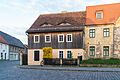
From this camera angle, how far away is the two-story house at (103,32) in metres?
36.8

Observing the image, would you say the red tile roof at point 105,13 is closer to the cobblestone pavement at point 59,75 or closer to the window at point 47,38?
the window at point 47,38

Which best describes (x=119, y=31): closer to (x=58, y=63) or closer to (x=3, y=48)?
(x=58, y=63)

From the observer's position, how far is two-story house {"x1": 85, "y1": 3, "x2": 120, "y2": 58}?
36781 mm

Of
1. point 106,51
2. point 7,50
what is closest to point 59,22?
point 106,51

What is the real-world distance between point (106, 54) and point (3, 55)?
45.4 m

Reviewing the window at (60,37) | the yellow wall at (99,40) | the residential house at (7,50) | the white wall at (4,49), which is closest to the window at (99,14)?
the yellow wall at (99,40)

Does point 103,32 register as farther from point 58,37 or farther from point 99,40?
point 58,37

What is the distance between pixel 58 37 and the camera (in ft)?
125

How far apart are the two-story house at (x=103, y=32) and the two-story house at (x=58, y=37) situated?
1874 millimetres

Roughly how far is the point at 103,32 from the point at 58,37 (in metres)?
7.67

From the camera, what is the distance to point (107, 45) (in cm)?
3719

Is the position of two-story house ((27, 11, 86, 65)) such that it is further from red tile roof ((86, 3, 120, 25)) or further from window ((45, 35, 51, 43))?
red tile roof ((86, 3, 120, 25))

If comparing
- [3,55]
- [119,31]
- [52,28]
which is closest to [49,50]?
[52,28]

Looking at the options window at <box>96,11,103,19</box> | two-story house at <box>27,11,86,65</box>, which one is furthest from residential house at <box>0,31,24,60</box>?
window at <box>96,11,103,19</box>
